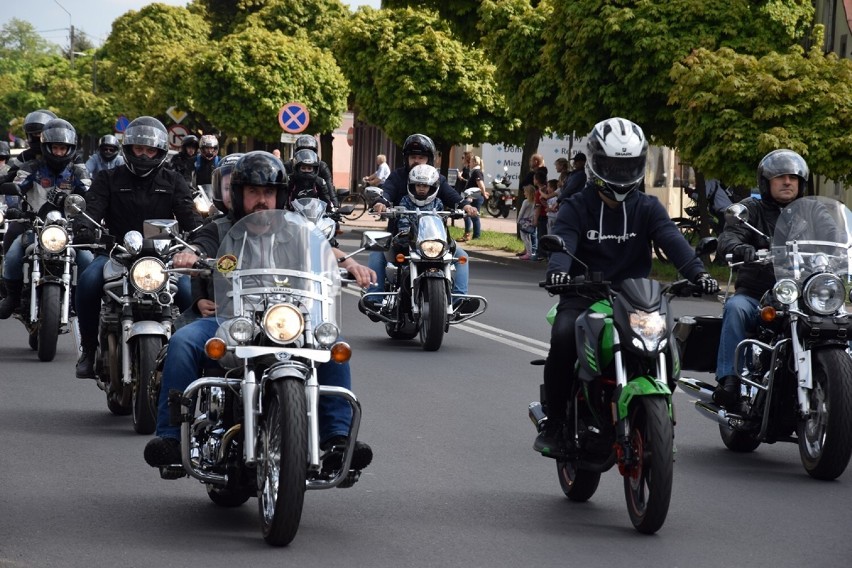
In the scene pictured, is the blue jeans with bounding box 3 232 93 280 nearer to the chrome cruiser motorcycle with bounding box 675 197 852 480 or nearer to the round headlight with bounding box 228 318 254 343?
the chrome cruiser motorcycle with bounding box 675 197 852 480

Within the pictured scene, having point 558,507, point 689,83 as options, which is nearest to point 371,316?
point 558,507

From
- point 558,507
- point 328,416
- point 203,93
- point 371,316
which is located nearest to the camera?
point 328,416

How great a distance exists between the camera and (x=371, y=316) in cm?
1523

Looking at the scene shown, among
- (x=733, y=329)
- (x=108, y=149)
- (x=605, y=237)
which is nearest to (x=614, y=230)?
(x=605, y=237)

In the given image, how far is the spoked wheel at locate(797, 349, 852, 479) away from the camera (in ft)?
27.2

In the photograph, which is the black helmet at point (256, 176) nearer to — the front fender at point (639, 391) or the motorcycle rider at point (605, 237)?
the motorcycle rider at point (605, 237)

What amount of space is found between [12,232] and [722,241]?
7752 mm

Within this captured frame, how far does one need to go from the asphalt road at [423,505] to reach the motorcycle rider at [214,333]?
368mm

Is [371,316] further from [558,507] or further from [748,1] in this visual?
[748,1]

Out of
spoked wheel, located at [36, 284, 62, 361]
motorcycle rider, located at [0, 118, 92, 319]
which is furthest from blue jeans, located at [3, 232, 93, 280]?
spoked wheel, located at [36, 284, 62, 361]

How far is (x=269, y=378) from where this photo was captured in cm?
652

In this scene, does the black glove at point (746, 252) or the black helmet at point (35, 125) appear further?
the black helmet at point (35, 125)

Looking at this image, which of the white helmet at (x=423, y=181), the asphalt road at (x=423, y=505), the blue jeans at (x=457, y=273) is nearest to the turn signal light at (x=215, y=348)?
the asphalt road at (x=423, y=505)

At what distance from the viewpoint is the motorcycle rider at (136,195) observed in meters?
10.7
